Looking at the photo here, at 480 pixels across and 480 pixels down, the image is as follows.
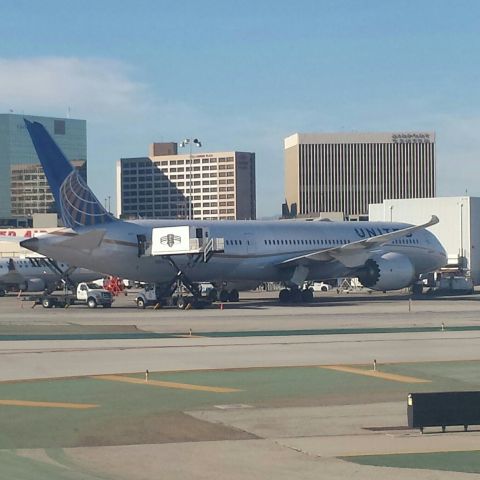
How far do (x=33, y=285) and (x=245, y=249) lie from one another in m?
33.2

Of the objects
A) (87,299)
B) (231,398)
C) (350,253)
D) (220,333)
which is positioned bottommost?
(231,398)

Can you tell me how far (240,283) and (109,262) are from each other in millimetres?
13600

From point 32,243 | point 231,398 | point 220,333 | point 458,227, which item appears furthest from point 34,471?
point 458,227

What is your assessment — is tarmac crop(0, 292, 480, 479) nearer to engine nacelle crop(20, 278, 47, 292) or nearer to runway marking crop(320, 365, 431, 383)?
runway marking crop(320, 365, 431, 383)

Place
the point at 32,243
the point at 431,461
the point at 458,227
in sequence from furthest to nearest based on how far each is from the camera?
the point at 458,227
the point at 32,243
the point at 431,461

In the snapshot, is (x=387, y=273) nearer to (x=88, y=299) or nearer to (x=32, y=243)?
(x=88, y=299)

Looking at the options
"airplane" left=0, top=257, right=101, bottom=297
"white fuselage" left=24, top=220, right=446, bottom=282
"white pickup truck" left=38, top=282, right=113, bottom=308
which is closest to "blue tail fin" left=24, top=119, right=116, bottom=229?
"white fuselage" left=24, top=220, right=446, bottom=282

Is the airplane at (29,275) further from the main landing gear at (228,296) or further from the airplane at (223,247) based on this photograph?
the airplane at (223,247)

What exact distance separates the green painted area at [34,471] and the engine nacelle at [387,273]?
58.3 meters

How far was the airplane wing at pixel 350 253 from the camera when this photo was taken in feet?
238

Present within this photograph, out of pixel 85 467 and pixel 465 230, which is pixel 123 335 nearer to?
pixel 85 467

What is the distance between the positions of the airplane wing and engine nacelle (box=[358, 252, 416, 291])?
1038 millimetres

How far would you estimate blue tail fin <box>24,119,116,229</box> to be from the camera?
6638 centimetres

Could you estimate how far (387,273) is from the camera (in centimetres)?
7562
